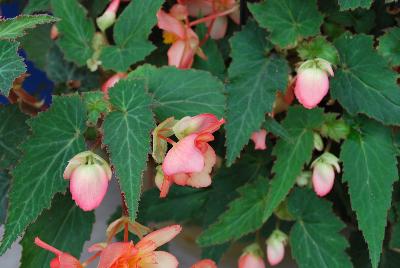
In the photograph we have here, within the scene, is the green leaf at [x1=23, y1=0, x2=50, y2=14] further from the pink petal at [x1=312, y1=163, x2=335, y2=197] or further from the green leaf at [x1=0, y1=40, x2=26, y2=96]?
the pink petal at [x1=312, y1=163, x2=335, y2=197]

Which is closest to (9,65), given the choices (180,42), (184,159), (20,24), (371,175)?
(20,24)

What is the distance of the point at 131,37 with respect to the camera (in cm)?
71

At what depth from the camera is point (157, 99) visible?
0.62 m

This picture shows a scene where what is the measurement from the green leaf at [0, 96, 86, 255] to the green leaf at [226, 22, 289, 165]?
0.49ft

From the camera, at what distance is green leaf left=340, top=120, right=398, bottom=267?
2.01 feet

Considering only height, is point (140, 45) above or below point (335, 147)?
above

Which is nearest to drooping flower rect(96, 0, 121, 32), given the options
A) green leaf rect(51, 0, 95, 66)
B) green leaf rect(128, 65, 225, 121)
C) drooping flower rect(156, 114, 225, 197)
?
green leaf rect(51, 0, 95, 66)

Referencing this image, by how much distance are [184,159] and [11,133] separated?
0.27m

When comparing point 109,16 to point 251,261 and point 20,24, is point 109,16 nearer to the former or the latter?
point 20,24

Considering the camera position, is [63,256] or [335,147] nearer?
[63,256]

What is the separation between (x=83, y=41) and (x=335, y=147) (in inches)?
13.0

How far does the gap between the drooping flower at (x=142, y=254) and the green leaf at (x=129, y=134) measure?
47mm

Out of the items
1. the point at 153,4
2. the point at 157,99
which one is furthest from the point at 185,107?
the point at 153,4

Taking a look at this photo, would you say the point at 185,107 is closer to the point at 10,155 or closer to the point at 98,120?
the point at 98,120
